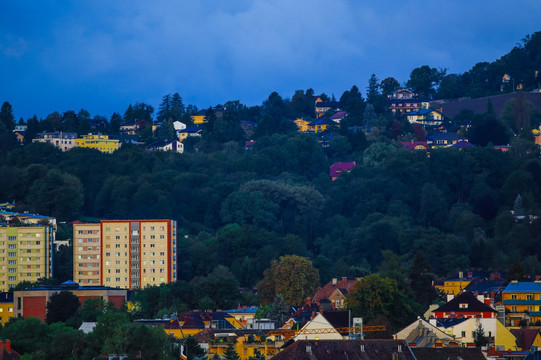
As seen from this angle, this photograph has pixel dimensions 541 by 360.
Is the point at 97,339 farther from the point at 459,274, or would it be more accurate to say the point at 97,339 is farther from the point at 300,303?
the point at 459,274

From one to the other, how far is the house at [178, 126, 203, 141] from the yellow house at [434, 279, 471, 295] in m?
58.5

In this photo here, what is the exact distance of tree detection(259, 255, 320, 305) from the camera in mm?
82188

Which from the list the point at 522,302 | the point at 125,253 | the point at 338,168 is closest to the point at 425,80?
the point at 338,168

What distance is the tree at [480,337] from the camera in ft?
170

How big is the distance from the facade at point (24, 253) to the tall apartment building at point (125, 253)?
2.26 meters

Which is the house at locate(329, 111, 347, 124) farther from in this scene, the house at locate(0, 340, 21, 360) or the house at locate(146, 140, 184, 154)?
the house at locate(0, 340, 21, 360)

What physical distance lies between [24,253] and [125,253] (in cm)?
709

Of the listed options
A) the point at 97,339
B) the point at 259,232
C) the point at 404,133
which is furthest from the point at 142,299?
the point at 404,133

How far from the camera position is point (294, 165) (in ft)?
401

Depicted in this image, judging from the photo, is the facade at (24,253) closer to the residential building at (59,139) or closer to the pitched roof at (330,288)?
the pitched roof at (330,288)

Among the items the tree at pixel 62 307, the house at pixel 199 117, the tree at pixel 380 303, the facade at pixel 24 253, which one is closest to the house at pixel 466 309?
the tree at pixel 380 303

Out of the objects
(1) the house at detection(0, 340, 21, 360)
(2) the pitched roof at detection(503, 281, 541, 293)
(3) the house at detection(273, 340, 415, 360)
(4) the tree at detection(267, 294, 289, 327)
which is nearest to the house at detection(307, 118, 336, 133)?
(4) the tree at detection(267, 294, 289, 327)

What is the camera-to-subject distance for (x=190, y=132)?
138875 millimetres

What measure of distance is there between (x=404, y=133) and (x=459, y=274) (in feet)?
153
